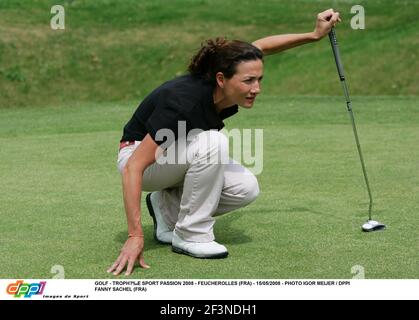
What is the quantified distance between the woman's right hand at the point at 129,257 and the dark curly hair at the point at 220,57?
1.00 metres

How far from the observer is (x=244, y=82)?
15.2 ft

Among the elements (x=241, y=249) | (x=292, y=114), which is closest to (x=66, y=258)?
(x=241, y=249)

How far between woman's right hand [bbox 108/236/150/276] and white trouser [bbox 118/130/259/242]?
486 millimetres

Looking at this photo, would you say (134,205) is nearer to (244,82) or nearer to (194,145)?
(194,145)

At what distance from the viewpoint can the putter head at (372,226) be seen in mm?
5230

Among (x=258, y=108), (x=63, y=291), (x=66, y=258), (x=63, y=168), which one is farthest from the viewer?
(x=258, y=108)

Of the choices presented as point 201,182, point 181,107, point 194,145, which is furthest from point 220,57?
point 201,182

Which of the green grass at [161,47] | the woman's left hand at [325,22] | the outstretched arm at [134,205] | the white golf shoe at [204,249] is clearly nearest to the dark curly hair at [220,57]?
the outstretched arm at [134,205]

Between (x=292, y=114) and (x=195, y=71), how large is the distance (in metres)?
8.62

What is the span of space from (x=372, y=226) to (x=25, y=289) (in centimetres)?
226

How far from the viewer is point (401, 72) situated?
21297 millimetres

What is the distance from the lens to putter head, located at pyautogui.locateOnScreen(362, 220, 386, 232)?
5230mm

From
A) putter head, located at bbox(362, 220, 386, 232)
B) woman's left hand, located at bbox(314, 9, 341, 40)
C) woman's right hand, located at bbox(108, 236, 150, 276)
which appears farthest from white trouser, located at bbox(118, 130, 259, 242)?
woman's left hand, located at bbox(314, 9, 341, 40)

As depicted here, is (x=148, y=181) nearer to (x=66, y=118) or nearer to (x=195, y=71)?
(x=195, y=71)
